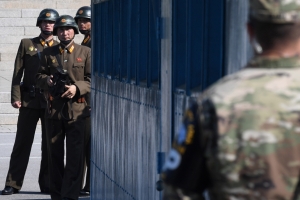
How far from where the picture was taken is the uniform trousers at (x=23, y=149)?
10016 millimetres

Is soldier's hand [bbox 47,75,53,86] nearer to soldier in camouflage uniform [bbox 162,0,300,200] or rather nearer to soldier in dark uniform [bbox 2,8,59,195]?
soldier in dark uniform [bbox 2,8,59,195]

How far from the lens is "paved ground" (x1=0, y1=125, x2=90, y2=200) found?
985 cm

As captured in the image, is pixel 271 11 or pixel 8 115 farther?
pixel 8 115

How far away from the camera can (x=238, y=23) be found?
3.98m

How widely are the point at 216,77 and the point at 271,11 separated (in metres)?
1.95

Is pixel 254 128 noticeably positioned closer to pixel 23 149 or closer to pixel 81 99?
pixel 81 99

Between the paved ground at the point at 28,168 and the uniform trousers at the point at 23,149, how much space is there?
0.58 ft

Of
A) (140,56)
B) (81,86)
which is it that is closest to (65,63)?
(81,86)

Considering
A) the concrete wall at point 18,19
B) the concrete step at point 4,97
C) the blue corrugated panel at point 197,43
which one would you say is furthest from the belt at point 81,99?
the concrete wall at point 18,19

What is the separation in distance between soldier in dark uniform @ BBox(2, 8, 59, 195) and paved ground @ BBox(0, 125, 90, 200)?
0.58 feet

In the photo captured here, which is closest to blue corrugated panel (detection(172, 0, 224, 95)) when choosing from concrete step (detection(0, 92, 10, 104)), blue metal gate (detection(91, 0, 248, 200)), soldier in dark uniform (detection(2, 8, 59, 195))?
blue metal gate (detection(91, 0, 248, 200))

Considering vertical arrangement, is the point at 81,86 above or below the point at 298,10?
below

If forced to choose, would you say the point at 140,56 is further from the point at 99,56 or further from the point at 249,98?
the point at 249,98

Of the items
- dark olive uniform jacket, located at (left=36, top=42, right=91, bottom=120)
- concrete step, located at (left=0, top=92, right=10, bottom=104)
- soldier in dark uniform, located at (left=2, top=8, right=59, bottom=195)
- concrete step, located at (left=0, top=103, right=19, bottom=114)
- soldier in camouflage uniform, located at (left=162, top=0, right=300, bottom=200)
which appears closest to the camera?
soldier in camouflage uniform, located at (left=162, top=0, right=300, bottom=200)
